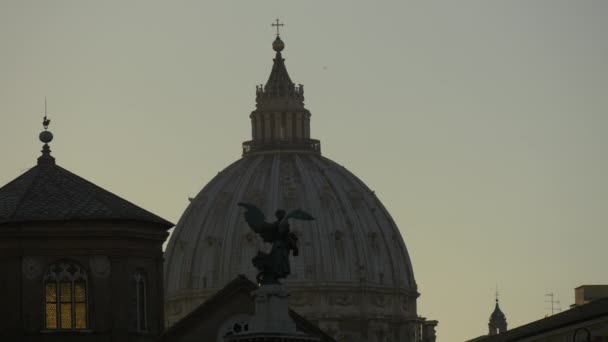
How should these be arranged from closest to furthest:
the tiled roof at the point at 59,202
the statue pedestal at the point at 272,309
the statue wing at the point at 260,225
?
the statue pedestal at the point at 272,309 → the statue wing at the point at 260,225 → the tiled roof at the point at 59,202

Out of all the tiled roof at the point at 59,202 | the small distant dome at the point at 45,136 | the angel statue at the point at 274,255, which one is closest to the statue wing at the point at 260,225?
the angel statue at the point at 274,255

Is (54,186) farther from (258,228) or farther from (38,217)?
(258,228)

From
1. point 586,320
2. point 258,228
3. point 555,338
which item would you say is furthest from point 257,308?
point 555,338

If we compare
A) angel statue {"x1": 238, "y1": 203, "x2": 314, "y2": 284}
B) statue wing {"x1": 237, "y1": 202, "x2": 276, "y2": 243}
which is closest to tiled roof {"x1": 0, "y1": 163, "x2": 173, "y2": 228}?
statue wing {"x1": 237, "y1": 202, "x2": 276, "y2": 243}

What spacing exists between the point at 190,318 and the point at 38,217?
1355 cm

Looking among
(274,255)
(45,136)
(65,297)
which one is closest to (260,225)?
(274,255)

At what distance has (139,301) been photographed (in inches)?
4281

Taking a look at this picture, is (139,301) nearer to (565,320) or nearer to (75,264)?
(75,264)

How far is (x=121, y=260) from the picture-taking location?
4264 inches

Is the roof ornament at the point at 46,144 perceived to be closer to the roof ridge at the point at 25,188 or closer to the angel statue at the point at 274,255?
the roof ridge at the point at 25,188

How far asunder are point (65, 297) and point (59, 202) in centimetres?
315

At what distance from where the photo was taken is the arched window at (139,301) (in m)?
108

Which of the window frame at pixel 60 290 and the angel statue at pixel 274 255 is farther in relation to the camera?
the window frame at pixel 60 290

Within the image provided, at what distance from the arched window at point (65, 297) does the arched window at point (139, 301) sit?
5.76 feet
